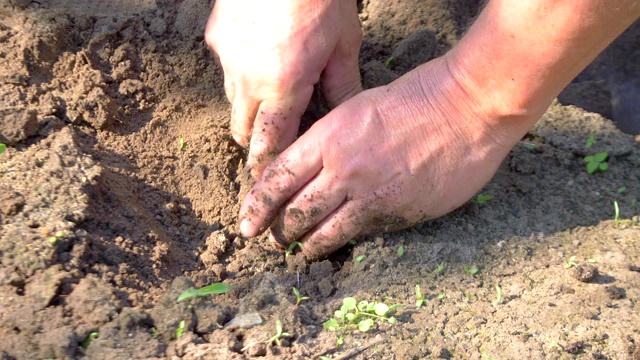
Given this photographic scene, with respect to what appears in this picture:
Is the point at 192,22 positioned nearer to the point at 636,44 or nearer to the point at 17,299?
the point at 17,299

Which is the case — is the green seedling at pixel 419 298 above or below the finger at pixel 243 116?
below

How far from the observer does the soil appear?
5.21 ft

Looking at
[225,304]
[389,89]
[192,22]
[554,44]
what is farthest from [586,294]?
[192,22]

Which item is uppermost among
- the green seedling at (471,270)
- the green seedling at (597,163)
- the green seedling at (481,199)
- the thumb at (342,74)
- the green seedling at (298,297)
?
the thumb at (342,74)

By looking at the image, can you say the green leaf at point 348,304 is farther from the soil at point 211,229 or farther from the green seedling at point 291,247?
the green seedling at point 291,247

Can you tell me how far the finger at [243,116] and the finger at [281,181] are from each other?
0.71 feet

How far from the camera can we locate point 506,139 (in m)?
1.93

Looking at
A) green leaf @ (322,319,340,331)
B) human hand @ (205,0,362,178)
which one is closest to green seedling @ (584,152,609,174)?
human hand @ (205,0,362,178)

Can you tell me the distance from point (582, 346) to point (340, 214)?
74 cm

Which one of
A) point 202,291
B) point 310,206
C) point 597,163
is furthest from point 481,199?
point 202,291

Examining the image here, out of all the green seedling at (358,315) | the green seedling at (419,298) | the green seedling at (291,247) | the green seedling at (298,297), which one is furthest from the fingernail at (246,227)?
the green seedling at (419,298)

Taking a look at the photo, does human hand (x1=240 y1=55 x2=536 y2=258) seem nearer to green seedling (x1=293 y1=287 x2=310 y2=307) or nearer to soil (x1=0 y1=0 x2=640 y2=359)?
soil (x1=0 y1=0 x2=640 y2=359)

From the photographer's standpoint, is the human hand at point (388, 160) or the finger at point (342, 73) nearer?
the human hand at point (388, 160)

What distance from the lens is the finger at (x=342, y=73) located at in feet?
6.76
